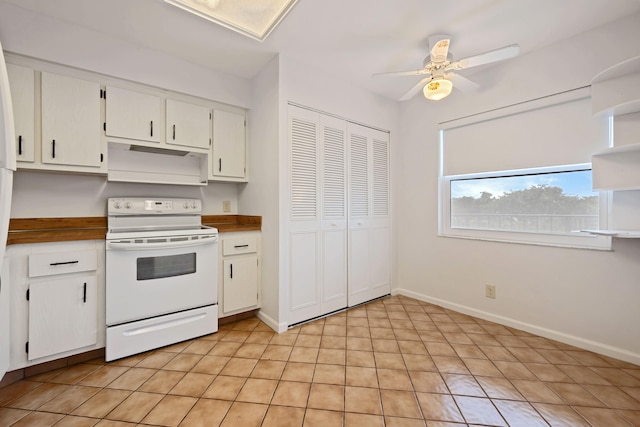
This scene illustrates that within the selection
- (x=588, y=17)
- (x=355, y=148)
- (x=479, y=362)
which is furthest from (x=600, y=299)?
(x=355, y=148)

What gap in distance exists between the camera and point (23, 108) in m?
1.84

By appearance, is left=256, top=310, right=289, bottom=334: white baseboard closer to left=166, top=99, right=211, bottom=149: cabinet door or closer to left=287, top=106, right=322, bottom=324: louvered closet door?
left=287, top=106, right=322, bottom=324: louvered closet door

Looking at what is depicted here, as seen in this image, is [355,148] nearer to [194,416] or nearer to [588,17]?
[588,17]

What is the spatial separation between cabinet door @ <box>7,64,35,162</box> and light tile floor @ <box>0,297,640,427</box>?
153cm

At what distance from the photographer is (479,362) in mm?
1879

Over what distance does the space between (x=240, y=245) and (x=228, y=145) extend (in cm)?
103

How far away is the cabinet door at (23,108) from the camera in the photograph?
181 centimetres

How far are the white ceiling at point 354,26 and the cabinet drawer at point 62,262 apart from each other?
1.71 m

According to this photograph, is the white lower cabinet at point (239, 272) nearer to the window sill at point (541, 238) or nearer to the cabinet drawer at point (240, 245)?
the cabinet drawer at point (240, 245)

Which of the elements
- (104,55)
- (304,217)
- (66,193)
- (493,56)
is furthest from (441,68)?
(66,193)

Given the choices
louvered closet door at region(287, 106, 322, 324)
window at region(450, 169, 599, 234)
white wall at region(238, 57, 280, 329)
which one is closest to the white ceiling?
white wall at region(238, 57, 280, 329)

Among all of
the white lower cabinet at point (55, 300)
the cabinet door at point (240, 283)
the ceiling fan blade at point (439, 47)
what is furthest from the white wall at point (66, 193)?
the ceiling fan blade at point (439, 47)

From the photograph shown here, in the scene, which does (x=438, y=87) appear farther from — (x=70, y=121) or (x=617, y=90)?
(x=70, y=121)

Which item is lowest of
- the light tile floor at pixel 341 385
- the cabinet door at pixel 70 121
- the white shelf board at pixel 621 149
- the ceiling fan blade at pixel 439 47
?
the light tile floor at pixel 341 385
